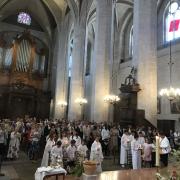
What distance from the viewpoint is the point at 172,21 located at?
18.9 m

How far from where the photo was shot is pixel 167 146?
27.7 ft

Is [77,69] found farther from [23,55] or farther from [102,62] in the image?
[23,55]

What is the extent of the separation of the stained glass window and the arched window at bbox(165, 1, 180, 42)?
56.4 feet

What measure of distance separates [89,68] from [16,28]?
33.3ft

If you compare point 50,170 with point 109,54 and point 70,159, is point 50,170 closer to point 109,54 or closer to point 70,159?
point 70,159

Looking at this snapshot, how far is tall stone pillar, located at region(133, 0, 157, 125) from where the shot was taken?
12.6 metres

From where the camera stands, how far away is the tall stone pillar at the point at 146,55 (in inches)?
496

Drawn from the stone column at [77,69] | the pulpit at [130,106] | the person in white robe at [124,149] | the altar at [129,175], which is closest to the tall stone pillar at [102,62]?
the pulpit at [130,106]

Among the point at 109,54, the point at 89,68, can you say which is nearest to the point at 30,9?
the point at 89,68

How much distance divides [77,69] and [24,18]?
12.0 metres

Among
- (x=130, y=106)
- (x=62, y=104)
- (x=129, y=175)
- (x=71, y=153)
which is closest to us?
(x=129, y=175)

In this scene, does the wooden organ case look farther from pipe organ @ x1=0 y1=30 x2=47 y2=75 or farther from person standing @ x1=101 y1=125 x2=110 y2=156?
person standing @ x1=101 y1=125 x2=110 y2=156

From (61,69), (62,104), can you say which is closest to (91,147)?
(62,104)

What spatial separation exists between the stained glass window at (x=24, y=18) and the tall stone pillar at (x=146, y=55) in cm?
1932
